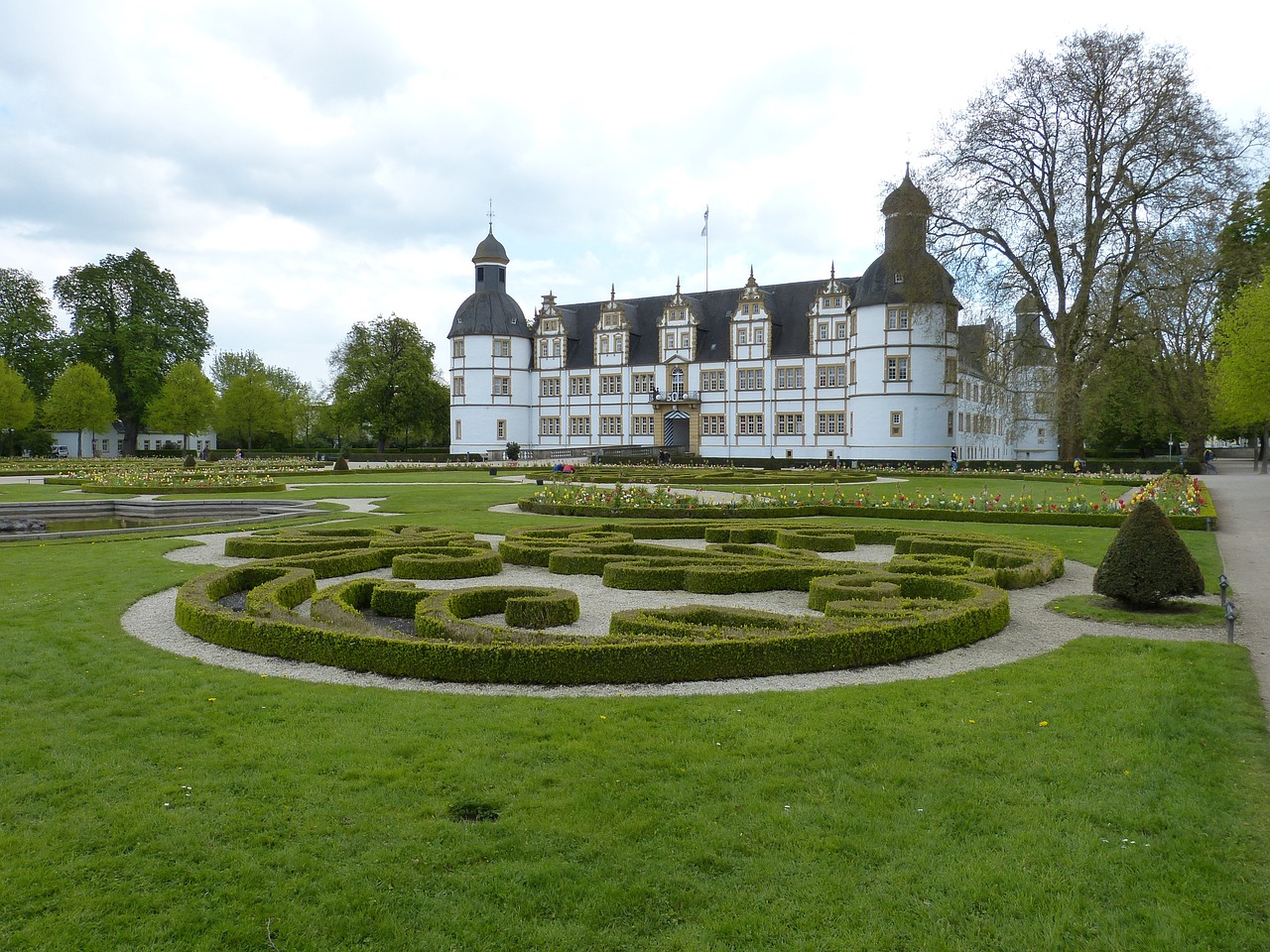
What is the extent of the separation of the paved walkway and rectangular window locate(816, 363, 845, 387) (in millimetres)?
29539

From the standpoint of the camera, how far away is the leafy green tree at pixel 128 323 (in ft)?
207

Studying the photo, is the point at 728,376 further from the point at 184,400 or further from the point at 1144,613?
the point at 1144,613

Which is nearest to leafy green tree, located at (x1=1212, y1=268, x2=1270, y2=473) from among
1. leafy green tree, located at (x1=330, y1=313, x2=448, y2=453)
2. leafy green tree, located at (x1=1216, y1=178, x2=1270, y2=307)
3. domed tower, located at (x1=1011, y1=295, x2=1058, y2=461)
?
leafy green tree, located at (x1=1216, y1=178, x2=1270, y2=307)

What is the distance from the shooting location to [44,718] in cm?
582

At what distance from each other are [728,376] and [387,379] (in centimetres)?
2684

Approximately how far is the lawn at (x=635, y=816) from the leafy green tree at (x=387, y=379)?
63.5 metres

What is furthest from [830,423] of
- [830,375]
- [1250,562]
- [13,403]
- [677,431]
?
[13,403]

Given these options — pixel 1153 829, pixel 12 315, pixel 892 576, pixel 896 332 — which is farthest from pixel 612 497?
pixel 12 315

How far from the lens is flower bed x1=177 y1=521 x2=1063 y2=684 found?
281 inches

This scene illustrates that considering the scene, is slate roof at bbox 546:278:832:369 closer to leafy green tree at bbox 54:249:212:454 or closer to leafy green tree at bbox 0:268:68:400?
leafy green tree at bbox 54:249:212:454

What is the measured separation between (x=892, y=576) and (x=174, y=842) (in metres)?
8.00

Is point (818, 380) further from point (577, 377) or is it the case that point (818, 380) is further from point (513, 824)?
point (513, 824)

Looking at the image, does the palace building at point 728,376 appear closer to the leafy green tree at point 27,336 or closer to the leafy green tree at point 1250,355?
the leafy green tree at point 1250,355

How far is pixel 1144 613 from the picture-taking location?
31.7 feet
